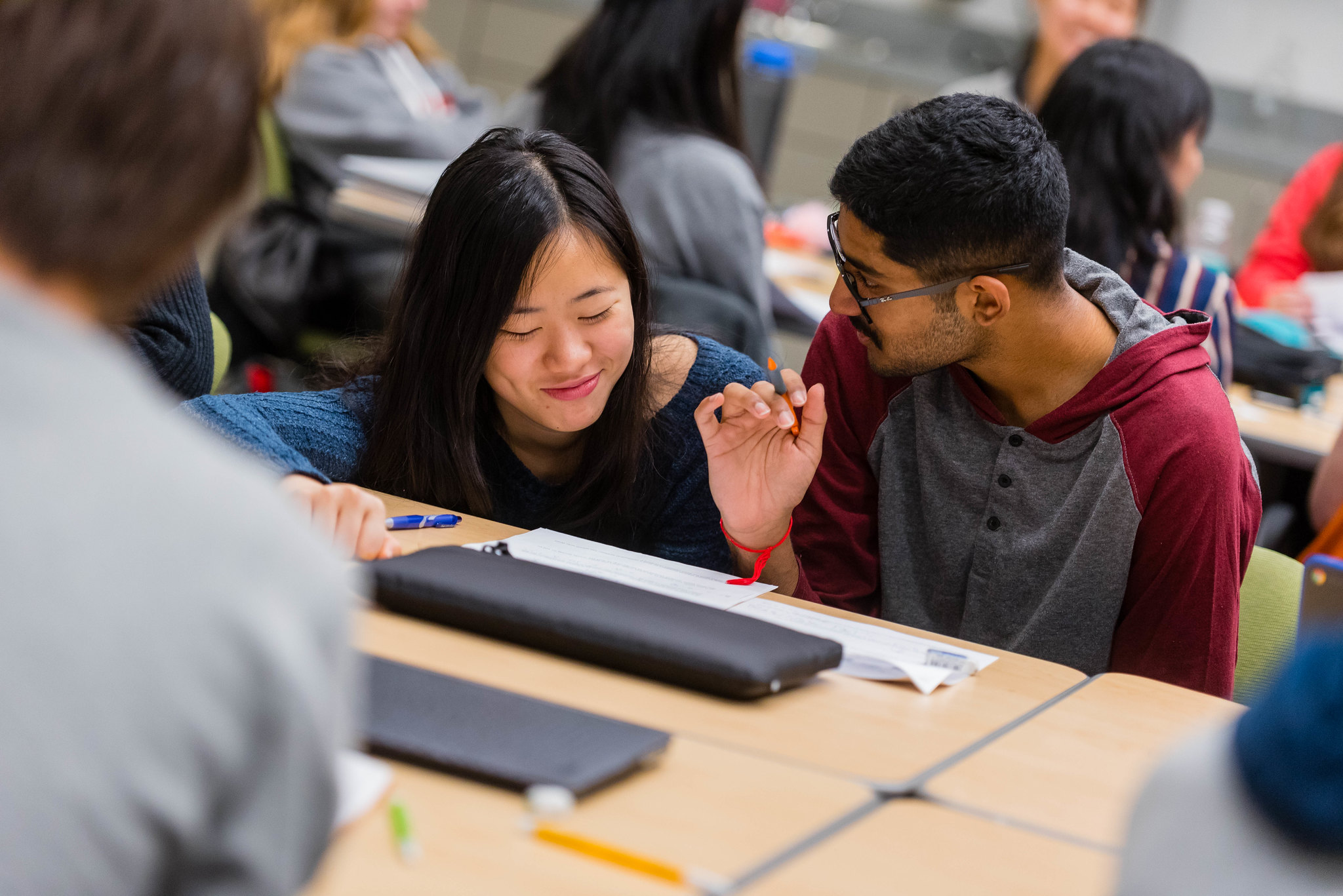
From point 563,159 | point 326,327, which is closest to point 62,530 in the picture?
point 563,159

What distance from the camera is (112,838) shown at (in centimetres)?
49

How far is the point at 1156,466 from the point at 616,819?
3.10 ft

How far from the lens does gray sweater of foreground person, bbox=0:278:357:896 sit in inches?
Result: 18.6

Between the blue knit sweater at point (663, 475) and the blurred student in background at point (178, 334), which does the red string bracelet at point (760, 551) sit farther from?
the blurred student in background at point (178, 334)

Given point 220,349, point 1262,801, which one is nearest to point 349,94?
point 220,349

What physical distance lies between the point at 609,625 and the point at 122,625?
0.61 m

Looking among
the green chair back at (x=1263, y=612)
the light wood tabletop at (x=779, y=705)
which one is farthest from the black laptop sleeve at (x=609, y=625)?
the green chair back at (x=1263, y=612)

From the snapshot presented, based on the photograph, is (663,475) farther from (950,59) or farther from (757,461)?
(950,59)

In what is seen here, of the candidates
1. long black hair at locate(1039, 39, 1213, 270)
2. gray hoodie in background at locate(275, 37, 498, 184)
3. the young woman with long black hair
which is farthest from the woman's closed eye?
gray hoodie in background at locate(275, 37, 498, 184)

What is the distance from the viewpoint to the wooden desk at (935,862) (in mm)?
776

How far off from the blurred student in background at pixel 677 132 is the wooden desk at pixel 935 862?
73.0 inches

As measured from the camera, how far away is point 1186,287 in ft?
7.75

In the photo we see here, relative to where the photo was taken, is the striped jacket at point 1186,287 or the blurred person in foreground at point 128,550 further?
the striped jacket at point 1186,287

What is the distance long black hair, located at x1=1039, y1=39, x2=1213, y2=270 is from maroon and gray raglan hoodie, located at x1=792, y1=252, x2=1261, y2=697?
751 mm
